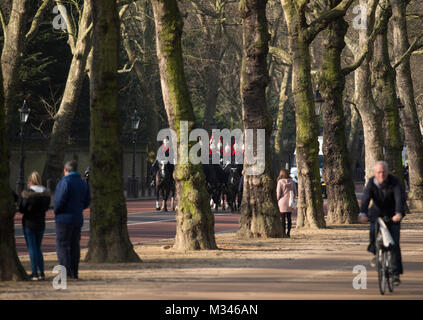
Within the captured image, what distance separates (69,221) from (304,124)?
1352 centimetres

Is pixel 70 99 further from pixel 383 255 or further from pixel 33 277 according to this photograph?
pixel 383 255

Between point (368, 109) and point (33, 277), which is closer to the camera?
point (33, 277)

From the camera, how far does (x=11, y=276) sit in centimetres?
1462

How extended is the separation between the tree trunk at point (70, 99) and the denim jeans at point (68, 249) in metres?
22.0

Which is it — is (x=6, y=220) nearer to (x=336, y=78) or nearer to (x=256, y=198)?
(x=256, y=198)

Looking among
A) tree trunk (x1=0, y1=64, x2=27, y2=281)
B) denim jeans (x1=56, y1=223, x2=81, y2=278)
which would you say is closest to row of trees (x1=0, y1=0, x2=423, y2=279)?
tree trunk (x1=0, y1=64, x2=27, y2=281)

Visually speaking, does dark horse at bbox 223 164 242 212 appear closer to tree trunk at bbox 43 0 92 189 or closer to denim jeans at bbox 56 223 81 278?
tree trunk at bbox 43 0 92 189

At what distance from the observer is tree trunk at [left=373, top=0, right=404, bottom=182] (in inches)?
1373

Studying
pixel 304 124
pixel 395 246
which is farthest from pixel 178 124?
pixel 304 124

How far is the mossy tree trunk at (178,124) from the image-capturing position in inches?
808

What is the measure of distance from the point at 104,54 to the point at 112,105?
90 centimetres

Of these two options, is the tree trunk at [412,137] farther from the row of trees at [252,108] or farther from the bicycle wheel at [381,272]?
the bicycle wheel at [381,272]

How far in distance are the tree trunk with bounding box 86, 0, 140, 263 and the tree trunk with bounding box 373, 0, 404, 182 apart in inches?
666

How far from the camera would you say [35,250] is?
15.2 metres
